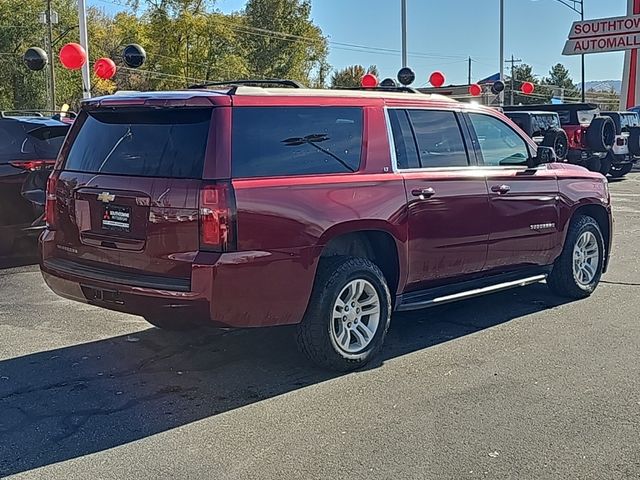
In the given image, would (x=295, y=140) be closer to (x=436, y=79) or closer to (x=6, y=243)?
(x=6, y=243)

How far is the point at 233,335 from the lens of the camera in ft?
19.8

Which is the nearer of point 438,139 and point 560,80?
point 438,139

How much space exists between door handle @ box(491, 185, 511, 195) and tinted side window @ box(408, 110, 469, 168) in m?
0.32

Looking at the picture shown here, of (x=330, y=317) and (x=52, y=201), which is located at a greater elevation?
(x=52, y=201)

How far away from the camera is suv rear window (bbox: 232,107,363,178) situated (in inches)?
184

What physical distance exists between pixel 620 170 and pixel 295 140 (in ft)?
59.1

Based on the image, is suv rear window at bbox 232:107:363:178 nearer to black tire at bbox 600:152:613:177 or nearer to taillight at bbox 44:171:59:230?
taillight at bbox 44:171:59:230

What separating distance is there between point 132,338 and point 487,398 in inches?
110

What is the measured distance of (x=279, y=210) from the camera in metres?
4.66

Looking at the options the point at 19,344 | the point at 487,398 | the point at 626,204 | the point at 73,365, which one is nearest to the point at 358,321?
the point at 487,398

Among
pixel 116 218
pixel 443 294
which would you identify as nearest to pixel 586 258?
pixel 443 294

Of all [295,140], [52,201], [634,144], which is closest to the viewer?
[295,140]

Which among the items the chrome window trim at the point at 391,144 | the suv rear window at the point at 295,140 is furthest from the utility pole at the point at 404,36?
the suv rear window at the point at 295,140

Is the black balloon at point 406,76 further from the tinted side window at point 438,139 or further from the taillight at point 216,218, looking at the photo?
the taillight at point 216,218
